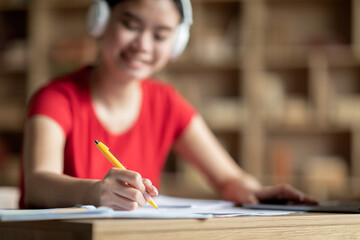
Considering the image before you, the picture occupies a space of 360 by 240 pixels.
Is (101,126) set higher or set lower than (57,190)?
higher

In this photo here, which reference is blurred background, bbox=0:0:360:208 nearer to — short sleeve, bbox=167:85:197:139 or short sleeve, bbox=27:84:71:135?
short sleeve, bbox=167:85:197:139

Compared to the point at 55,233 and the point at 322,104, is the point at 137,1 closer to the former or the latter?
the point at 55,233

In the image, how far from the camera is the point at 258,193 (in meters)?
1.25

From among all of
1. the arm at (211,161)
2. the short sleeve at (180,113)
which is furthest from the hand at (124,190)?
the short sleeve at (180,113)

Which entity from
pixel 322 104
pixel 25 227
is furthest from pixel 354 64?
pixel 25 227

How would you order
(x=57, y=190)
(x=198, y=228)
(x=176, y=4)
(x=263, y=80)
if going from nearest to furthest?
(x=198, y=228) < (x=57, y=190) < (x=176, y=4) < (x=263, y=80)

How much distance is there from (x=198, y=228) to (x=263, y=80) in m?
3.16

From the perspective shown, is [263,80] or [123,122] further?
[263,80]

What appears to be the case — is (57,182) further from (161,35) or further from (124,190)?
(161,35)

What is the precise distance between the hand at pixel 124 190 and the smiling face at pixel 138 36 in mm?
599

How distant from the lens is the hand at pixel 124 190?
0.80 m

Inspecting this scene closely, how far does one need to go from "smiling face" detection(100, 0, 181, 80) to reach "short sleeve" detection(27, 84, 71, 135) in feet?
0.55

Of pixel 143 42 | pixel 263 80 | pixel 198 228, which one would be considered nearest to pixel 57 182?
pixel 198 228

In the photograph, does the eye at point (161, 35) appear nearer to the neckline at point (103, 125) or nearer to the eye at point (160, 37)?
the eye at point (160, 37)
